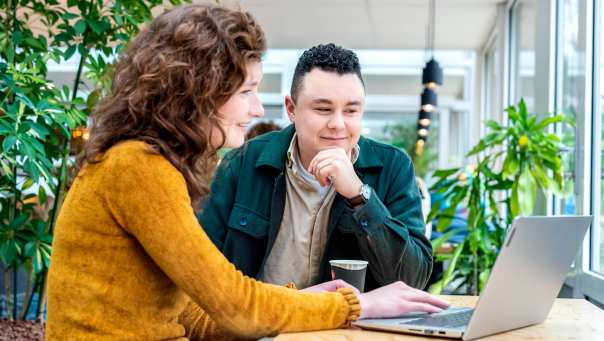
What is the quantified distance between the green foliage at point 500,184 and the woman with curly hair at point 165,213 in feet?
8.56

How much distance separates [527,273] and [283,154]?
2.73 feet

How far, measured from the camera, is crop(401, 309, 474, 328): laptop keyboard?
4.14 ft

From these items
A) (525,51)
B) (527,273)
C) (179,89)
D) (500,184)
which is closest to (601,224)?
(500,184)

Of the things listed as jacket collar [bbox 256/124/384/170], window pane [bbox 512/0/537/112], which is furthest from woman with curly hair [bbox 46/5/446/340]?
window pane [bbox 512/0/537/112]

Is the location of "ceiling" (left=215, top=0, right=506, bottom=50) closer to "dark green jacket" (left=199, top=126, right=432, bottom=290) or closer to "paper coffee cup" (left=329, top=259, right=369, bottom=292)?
"dark green jacket" (left=199, top=126, right=432, bottom=290)

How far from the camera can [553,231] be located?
1252 millimetres

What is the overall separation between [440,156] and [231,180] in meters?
9.12

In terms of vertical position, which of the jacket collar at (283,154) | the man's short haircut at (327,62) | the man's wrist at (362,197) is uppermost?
the man's short haircut at (327,62)

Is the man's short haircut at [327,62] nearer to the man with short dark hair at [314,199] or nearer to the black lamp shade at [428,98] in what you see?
the man with short dark hair at [314,199]

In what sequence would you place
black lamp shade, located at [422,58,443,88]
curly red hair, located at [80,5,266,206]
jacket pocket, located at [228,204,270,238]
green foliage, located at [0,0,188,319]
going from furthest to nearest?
black lamp shade, located at [422,58,443,88]
green foliage, located at [0,0,188,319]
jacket pocket, located at [228,204,270,238]
curly red hair, located at [80,5,266,206]

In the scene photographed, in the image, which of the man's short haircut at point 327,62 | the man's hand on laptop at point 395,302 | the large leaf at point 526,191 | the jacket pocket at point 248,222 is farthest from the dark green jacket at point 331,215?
the large leaf at point 526,191

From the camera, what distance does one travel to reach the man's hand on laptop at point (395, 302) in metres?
1.31

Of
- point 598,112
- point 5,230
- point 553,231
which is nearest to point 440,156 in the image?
point 598,112

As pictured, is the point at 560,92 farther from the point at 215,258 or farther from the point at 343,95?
the point at 215,258
